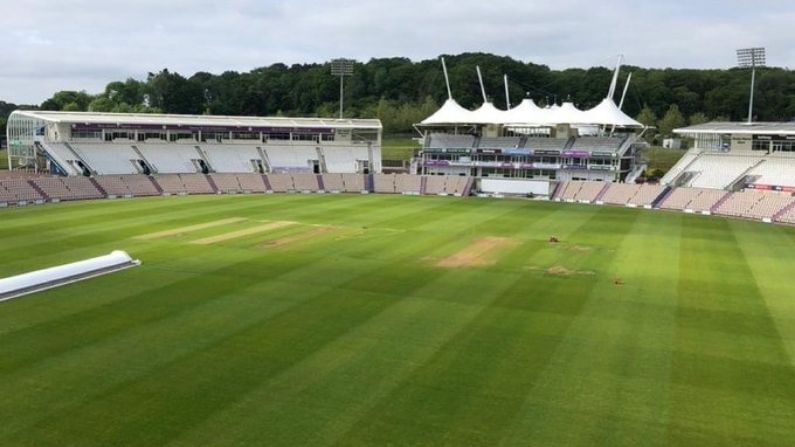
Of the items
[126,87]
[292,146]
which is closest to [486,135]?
[292,146]

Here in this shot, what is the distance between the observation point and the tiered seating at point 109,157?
52531mm

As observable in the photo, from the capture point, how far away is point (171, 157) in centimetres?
5681

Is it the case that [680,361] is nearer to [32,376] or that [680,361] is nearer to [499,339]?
[499,339]

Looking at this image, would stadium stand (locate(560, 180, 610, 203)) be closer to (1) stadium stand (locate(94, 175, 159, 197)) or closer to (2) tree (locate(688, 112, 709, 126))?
(1) stadium stand (locate(94, 175, 159, 197))

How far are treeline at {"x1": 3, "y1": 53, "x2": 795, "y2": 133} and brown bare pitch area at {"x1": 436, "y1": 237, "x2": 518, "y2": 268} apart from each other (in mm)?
59061

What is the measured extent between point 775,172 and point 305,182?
37320 mm

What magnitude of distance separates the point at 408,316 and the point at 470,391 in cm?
517

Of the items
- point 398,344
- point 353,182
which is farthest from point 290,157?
point 398,344

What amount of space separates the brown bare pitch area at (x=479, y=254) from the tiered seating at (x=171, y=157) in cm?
3400

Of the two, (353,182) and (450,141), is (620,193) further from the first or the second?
(353,182)

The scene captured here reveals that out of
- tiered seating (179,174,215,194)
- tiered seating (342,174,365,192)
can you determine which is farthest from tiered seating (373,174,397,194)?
tiered seating (179,174,215,194)

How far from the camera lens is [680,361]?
48.3 feet

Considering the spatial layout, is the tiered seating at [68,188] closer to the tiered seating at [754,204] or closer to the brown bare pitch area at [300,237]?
the brown bare pitch area at [300,237]

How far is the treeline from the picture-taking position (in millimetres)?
91000
